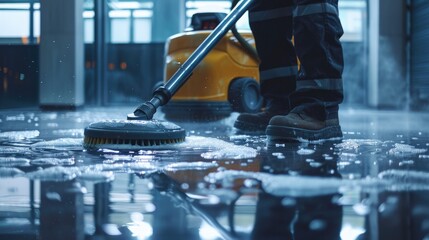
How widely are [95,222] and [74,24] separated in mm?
4850

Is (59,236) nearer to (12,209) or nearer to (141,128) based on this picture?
(12,209)

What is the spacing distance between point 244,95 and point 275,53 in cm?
84

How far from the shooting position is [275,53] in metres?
1.80

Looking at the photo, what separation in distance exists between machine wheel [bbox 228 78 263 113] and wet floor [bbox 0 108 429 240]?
1.43 metres

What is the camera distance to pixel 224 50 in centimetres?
268

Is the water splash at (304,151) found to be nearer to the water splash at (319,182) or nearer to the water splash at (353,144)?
the water splash at (353,144)

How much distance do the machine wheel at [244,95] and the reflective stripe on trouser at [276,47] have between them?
2.57 feet

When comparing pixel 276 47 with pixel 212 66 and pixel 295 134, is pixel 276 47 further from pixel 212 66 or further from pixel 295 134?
pixel 212 66

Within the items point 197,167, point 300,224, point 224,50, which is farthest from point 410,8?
point 300,224

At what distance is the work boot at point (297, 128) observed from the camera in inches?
55.8

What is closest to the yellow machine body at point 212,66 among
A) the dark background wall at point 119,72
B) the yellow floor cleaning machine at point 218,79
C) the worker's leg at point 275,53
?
the yellow floor cleaning machine at point 218,79

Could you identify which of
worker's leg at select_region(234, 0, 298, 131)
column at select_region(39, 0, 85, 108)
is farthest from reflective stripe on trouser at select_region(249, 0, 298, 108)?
column at select_region(39, 0, 85, 108)

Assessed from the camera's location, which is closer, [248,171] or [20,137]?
[248,171]

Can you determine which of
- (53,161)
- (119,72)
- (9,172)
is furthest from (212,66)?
(119,72)
